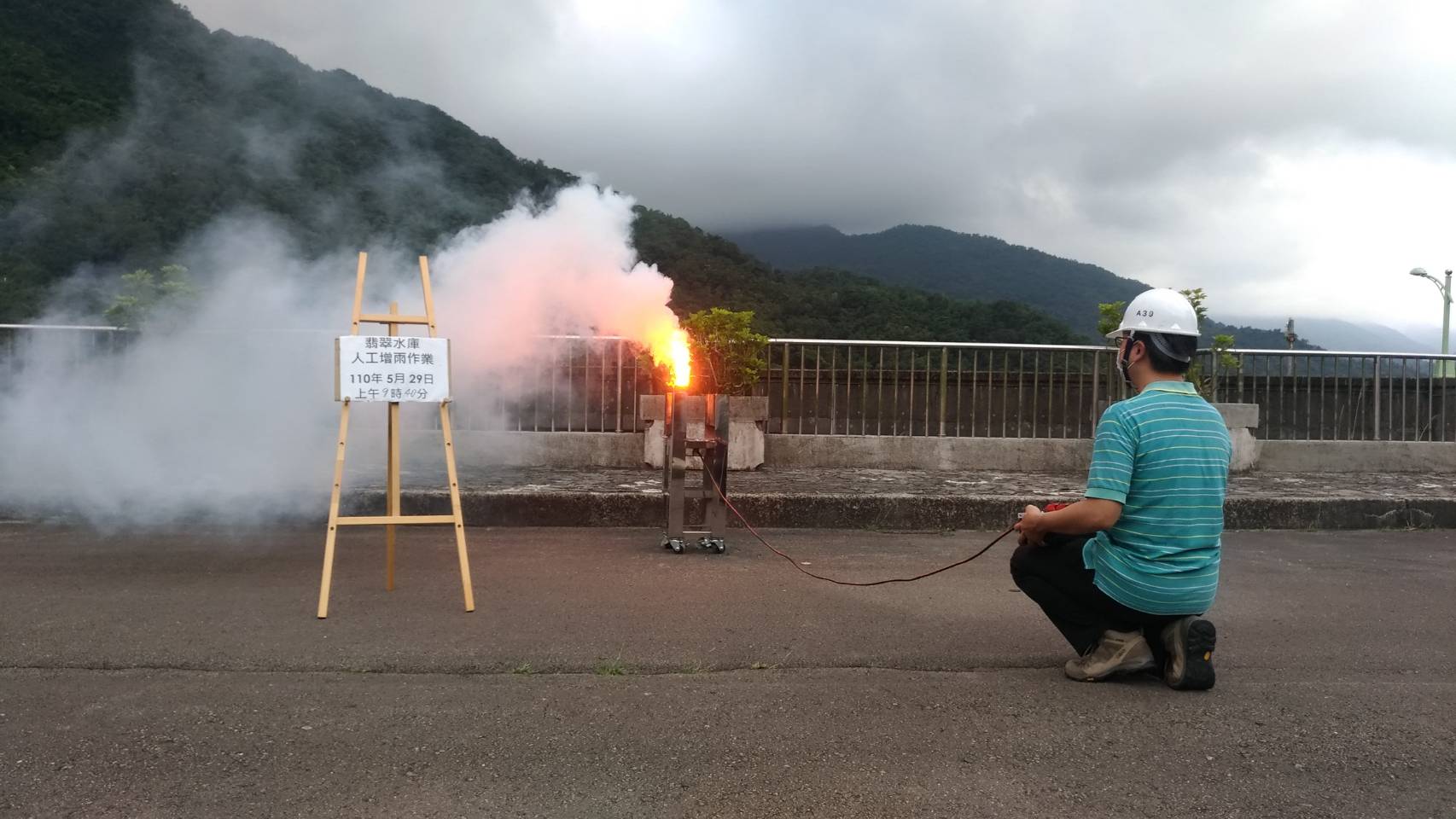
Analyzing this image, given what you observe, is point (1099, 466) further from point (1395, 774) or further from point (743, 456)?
point (743, 456)

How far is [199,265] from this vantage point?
37.6 feet

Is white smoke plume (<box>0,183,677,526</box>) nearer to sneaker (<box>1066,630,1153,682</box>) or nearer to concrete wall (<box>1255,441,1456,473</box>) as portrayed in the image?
sneaker (<box>1066,630,1153,682</box>)

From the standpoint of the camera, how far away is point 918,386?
10.8 meters

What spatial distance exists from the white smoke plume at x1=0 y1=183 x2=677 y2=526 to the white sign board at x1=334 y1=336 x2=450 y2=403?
2445mm

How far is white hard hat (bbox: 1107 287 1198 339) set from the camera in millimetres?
3910

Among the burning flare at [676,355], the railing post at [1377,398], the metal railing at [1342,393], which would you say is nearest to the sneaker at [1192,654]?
the burning flare at [676,355]

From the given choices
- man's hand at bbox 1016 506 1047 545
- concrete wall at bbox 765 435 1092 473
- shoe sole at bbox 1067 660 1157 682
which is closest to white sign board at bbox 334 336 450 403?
man's hand at bbox 1016 506 1047 545

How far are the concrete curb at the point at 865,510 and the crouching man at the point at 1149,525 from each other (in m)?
4.07

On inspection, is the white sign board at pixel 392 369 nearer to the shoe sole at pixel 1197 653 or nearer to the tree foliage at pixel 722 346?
the tree foliage at pixel 722 346

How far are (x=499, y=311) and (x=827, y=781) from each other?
736cm

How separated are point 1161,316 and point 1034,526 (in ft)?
3.34

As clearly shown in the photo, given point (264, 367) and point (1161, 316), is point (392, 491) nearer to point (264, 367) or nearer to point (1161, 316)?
point (1161, 316)

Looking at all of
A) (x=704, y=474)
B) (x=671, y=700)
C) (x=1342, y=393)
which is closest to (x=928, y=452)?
(x=704, y=474)

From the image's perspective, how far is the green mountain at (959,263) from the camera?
46.4 m
